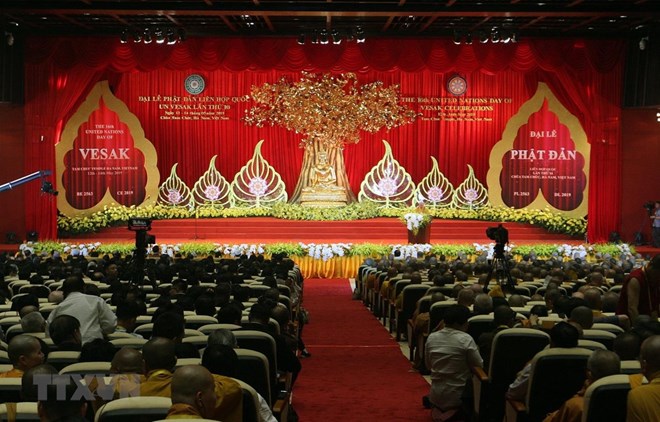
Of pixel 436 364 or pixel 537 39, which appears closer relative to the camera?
pixel 436 364

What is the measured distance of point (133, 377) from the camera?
3795 mm

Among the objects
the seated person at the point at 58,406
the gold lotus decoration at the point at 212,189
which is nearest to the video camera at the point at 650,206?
→ the gold lotus decoration at the point at 212,189

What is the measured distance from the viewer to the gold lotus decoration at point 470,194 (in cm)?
2161

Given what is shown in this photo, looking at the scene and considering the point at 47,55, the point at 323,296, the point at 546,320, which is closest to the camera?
the point at 546,320

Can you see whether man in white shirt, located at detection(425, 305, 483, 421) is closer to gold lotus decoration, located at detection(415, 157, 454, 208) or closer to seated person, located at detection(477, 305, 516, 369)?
seated person, located at detection(477, 305, 516, 369)

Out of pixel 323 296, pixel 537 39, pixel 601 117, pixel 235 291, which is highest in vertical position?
pixel 537 39

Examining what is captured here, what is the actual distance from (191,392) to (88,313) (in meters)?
3.12

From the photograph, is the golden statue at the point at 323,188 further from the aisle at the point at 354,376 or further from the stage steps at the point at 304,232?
the aisle at the point at 354,376

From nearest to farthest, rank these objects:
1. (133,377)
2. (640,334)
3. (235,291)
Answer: (133,377) < (640,334) < (235,291)

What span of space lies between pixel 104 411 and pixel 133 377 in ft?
2.16

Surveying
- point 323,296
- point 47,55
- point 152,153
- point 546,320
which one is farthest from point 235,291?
point 152,153

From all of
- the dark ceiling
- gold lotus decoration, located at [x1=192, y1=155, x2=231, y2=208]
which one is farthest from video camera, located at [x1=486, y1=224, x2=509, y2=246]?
gold lotus decoration, located at [x1=192, y1=155, x2=231, y2=208]

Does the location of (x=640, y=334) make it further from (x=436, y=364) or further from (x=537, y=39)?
(x=537, y=39)

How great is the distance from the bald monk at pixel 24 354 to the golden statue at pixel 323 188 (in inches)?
663
